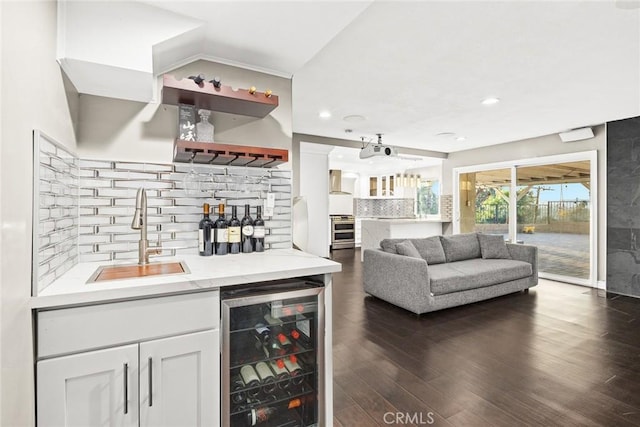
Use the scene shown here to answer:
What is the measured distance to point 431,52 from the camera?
8.11 feet

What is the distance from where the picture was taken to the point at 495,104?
3736mm

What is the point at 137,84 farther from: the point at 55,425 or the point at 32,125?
the point at 55,425

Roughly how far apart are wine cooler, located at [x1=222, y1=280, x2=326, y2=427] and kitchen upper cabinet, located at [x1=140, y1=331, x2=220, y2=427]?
61 millimetres

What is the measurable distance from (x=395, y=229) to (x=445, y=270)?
2696mm

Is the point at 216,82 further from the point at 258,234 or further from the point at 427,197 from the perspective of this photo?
the point at 427,197

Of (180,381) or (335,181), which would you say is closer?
(180,381)

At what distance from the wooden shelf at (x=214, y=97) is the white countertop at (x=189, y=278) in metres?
0.92

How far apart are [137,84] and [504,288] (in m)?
4.46

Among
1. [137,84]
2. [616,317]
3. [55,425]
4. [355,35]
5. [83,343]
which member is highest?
[355,35]

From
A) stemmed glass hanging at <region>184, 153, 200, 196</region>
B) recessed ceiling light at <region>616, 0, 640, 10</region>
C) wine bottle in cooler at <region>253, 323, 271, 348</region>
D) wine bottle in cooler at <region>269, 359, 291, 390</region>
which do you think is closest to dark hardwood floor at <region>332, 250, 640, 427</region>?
wine bottle in cooler at <region>269, 359, 291, 390</region>

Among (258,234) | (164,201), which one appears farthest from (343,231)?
(164,201)

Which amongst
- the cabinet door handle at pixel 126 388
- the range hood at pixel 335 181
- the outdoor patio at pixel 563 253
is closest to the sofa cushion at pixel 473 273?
the outdoor patio at pixel 563 253

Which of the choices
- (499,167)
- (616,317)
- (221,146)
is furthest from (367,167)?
(221,146)

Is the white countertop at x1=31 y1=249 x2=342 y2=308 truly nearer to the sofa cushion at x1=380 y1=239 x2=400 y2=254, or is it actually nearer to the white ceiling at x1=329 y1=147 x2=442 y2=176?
the sofa cushion at x1=380 y1=239 x2=400 y2=254
